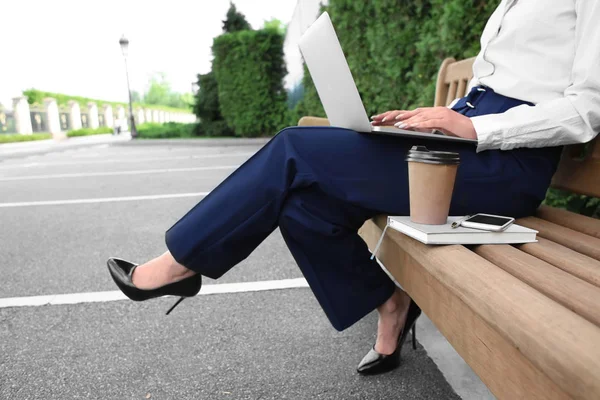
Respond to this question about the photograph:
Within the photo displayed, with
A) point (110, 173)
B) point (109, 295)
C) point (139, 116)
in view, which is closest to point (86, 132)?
point (139, 116)

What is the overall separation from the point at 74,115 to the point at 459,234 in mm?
36064

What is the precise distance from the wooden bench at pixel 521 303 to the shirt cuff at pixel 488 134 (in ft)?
0.90

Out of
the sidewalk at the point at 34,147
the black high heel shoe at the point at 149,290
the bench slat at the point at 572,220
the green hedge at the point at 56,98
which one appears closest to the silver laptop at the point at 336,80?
the bench slat at the point at 572,220

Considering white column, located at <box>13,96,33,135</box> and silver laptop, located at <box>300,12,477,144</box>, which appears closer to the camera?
silver laptop, located at <box>300,12,477,144</box>

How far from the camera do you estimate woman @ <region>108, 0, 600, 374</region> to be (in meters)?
1.10

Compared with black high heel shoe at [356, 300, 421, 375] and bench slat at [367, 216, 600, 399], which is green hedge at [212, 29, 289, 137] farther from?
bench slat at [367, 216, 600, 399]

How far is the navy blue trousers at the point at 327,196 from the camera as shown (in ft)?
3.64

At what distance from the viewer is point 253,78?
12.9 metres

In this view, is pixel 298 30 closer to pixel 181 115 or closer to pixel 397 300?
pixel 397 300

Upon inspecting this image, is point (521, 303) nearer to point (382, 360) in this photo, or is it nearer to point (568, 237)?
point (568, 237)

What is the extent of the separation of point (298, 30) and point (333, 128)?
10.7 m

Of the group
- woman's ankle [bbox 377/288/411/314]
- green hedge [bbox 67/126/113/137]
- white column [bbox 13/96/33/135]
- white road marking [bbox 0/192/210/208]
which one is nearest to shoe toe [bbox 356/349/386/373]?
woman's ankle [bbox 377/288/411/314]

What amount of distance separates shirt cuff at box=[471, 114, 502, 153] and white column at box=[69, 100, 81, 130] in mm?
35564

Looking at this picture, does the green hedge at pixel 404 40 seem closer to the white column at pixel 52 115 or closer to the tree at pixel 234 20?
the tree at pixel 234 20
